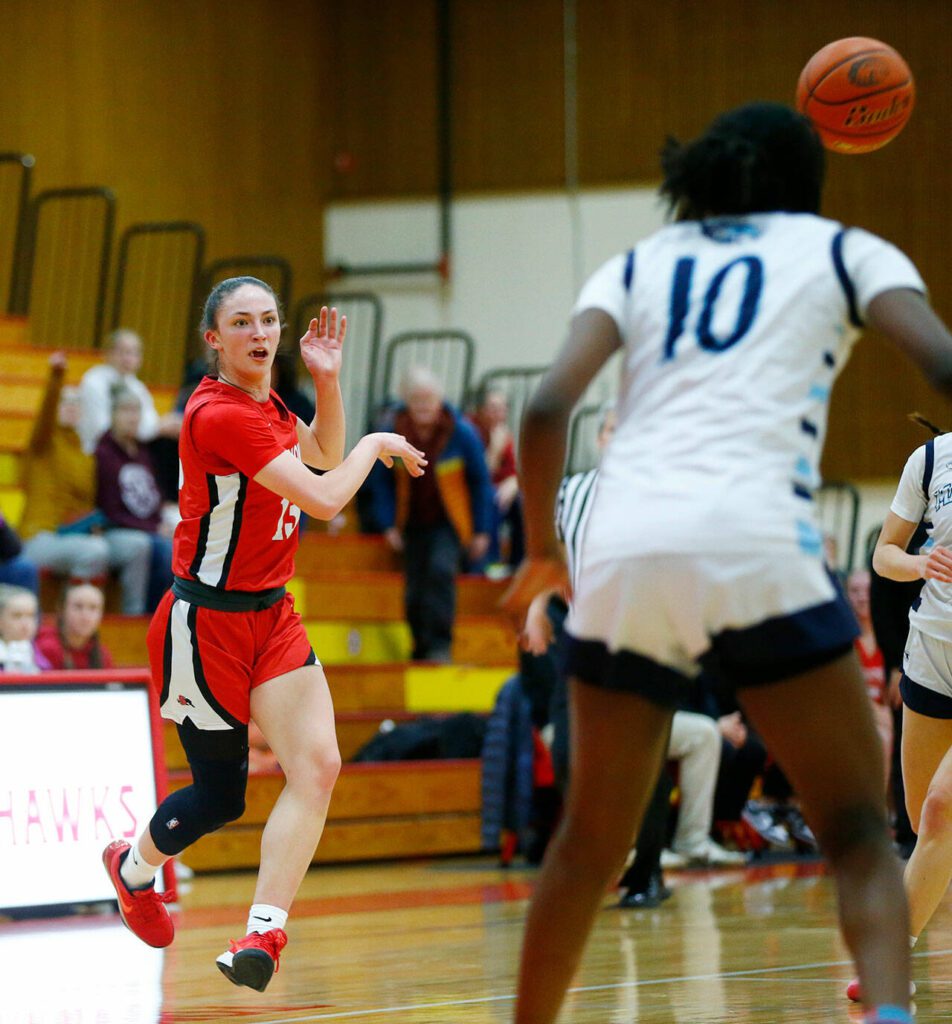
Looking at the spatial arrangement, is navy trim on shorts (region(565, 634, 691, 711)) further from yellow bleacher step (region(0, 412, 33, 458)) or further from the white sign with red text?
yellow bleacher step (region(0, 412, 33, 458))

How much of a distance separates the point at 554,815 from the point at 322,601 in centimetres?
279

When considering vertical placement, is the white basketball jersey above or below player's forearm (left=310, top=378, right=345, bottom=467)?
above

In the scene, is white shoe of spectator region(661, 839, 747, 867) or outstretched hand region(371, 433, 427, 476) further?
white shoe of spectator region(661, 839, 747, 867)

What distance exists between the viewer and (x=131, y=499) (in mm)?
10531

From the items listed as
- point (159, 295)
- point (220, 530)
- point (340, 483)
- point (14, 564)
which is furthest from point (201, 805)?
point (159, 295)

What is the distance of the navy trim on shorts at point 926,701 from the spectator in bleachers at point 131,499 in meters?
6.39

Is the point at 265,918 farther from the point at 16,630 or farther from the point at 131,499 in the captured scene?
the point at 131,499

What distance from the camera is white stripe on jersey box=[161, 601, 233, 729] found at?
4.47 m

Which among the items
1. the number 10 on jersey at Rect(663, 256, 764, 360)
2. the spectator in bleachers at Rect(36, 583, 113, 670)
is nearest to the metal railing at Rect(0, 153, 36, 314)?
the spectator in bleachers at Rect(36, 583, 113, 670)

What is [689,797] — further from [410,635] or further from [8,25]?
[8,25]

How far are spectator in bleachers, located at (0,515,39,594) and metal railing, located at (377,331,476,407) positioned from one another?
661 cm

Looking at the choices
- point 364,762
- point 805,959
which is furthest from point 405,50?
point 805,959

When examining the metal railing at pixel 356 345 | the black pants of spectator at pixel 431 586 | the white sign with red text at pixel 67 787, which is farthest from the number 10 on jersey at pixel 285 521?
the metal railing at pixel 356 345

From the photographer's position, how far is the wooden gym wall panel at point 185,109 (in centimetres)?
1445
